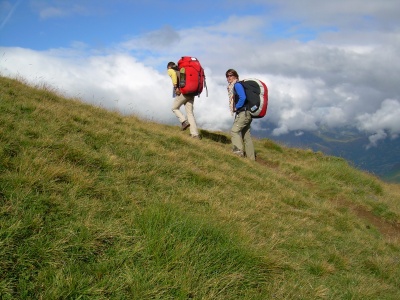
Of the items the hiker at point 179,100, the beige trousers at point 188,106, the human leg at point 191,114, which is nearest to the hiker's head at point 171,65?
the hiker at point 179,100

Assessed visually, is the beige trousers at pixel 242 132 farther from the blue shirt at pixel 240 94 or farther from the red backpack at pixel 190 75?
the red backpack at pixel 190 75

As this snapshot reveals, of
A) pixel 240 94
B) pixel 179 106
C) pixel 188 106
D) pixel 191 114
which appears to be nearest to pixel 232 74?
pixel 240 94

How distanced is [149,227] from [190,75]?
786cm

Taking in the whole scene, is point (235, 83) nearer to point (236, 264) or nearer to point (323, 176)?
point (323, 176)

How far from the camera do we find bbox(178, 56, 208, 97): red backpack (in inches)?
425

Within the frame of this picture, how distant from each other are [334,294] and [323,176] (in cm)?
889

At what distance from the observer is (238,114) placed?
1093cm

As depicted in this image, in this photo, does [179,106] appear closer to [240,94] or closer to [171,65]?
[171,65]

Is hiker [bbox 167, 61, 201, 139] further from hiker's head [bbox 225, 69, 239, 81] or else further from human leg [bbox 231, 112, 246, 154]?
hiker's head [bbox 225, 69, 239, 81]

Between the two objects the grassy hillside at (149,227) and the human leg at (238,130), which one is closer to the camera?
the grassy hillside at (149,227)

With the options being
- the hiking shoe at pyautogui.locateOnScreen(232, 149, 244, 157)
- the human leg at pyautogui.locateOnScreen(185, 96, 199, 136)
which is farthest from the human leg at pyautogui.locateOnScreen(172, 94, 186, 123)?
the hiking shoe at pyautogui.locateOnScreen(232, 149, 244, 157)

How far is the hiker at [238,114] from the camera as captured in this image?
10.6 metres

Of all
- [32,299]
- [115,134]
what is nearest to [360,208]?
[115,134]

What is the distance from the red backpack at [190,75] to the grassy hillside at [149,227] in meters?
3.30
